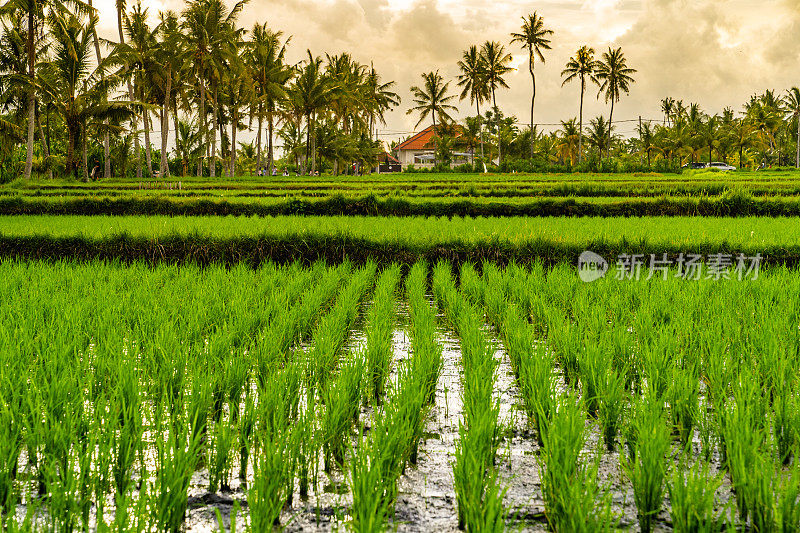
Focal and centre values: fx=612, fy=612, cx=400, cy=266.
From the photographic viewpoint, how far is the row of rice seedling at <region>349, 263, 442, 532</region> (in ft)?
4.88

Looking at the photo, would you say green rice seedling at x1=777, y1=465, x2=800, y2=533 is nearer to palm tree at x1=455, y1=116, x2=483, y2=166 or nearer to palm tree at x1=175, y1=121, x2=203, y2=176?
palm tree at x1=175, y1=121, x2=203, y2=176

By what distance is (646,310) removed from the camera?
3.78 meters

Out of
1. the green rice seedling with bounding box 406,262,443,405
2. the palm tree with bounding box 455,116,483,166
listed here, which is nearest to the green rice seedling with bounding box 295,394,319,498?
the green rice seedling with bounding box 406,262,443,405

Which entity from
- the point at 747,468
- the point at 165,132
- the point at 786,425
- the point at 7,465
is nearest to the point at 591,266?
the point at 786,425

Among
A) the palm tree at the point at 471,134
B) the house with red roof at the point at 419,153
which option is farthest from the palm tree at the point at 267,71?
the house with red roof at the point at 419,153

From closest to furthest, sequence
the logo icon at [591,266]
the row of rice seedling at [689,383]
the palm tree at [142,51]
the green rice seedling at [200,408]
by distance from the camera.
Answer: the row of rice seedling at [689,383]
the green rice seedling at [200,408]
the logo icon at [591,266]
the palm tree at [142,51]

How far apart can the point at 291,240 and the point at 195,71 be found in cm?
2144

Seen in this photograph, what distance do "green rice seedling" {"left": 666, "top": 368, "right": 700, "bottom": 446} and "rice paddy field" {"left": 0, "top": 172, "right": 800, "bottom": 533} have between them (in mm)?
11

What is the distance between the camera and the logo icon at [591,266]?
5800 millimetres

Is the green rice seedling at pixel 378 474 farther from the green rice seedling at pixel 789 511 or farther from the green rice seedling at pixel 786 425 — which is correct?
the green rice seedling at pixel 786 425

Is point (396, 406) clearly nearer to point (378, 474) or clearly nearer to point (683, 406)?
point (378, 474)

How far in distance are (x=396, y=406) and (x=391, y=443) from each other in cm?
44

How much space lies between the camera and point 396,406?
7.32 ft

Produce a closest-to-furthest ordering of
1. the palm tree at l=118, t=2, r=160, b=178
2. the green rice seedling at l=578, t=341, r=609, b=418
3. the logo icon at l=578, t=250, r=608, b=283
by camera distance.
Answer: the green rice seedling at l=578, t=341, r=609, b=418, the logo icon at l=578, t=250, r=608, b=283, the palm tree at l=118, t=2, r=160, b=178
